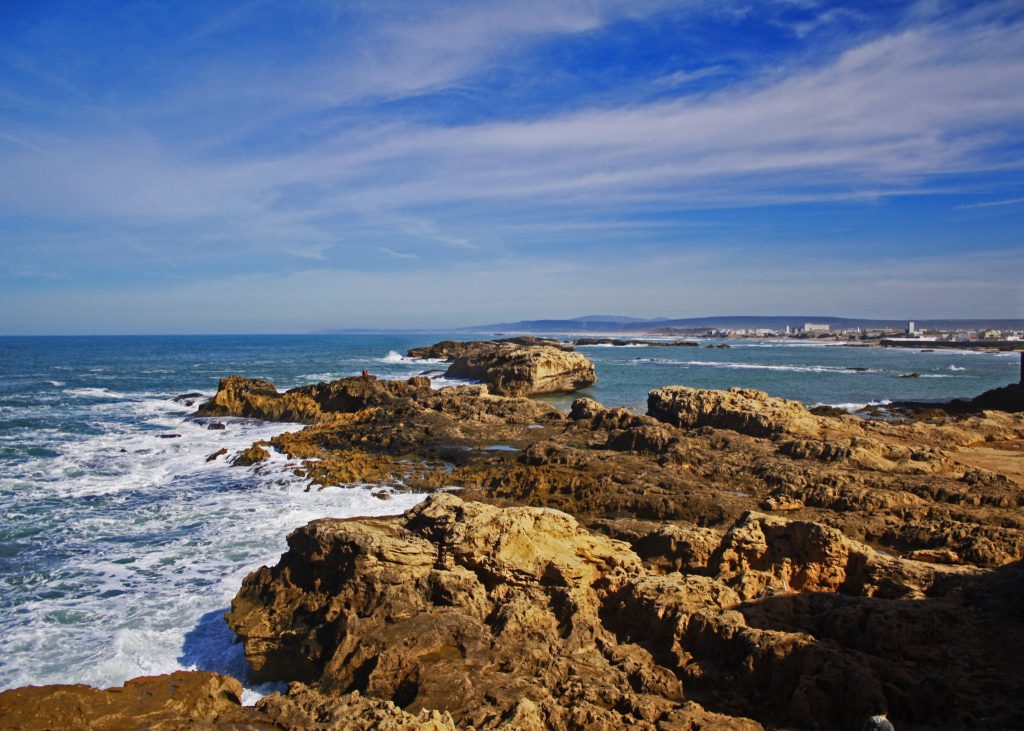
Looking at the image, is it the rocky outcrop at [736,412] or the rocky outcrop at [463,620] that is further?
the rocky outcrop at [736,412]

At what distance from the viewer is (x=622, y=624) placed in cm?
664

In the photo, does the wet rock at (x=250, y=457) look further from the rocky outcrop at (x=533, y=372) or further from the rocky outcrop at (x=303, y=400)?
the rocky outcrop at (x=533, y=372)

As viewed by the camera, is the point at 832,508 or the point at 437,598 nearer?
the point at 437,598

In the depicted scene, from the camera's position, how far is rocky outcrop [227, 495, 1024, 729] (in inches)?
202

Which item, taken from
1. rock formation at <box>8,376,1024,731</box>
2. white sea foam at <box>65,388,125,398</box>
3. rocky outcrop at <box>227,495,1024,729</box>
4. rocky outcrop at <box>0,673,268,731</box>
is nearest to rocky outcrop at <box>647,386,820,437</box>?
rock formation at <box>8,376,1024,731</box>

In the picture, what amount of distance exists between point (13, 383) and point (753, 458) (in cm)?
4899

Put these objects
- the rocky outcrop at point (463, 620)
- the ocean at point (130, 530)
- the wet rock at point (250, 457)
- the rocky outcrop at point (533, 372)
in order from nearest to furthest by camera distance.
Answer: the rocky outcrop at point (463, 620), the ocean at point (130, 530), the wet rock at point (250, 457), the rocky outcrop at point (533, 372)

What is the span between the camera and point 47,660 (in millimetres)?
7785

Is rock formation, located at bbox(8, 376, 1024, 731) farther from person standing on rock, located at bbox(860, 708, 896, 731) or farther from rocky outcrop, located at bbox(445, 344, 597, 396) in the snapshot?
rocky outcrop, located at bbox(445, 344, 597, 396)

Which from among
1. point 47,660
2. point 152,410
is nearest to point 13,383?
point 152,410

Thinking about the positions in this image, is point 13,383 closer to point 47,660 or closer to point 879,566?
point 47,660

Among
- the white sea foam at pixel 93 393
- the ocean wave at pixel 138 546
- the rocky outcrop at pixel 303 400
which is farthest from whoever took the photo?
the white sea foam at pixel 93 393

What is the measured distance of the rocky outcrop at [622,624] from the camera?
5.12 metres

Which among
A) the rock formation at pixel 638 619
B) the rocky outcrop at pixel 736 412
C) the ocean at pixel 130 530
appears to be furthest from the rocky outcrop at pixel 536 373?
the rock formation at pixel 638 619
